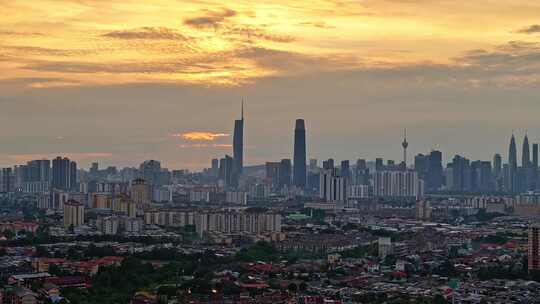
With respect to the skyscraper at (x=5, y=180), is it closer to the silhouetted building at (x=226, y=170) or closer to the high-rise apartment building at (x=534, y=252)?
the silhouetted building at (x=226, y=170)

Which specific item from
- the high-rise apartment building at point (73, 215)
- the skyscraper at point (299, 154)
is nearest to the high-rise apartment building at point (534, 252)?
the high-rise apartment building at point (73, 215)

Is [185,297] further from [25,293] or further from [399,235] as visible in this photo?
[399,235]

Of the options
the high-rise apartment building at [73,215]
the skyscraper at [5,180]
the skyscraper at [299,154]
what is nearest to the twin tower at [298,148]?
the skyscraper at [299,154]

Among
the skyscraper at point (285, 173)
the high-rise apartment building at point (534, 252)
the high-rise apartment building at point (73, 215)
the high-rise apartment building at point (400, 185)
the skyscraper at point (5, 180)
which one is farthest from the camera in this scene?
the skyscraper at point (285, 173)

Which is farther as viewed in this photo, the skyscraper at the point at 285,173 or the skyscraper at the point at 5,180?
the skyscraper at the point at 285,173

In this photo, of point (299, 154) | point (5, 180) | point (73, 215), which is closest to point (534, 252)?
point (73, 215)

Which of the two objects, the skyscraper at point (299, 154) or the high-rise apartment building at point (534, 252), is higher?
the skyscraper at point (299, 154)

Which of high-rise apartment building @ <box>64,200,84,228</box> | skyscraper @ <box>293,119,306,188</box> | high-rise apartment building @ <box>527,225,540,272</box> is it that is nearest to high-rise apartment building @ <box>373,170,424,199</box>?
skyscraper @ <box>293,119,306,188</box>

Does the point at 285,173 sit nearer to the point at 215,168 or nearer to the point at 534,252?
the point at 215,168

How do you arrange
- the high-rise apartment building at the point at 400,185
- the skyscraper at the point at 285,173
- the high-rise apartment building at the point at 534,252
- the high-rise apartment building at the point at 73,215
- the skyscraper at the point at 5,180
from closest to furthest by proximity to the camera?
the high-rise apartment building at the point at 534,252
the high-rise apartment building at the point at 73,215
the skyscraper at the point at 5,180
the high-rise apartment building at the point at 400,185
the skyscraper at the point at 285,173

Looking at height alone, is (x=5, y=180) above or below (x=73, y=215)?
above

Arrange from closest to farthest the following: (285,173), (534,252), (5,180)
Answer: (534,252), (5,180), (285,173)
